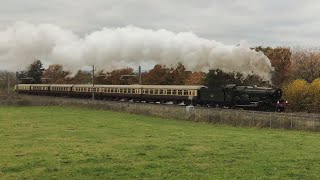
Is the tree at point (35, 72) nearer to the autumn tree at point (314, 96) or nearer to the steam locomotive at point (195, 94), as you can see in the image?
the steam locomotive at point (195, 94)

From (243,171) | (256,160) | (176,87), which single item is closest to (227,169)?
(243,171)

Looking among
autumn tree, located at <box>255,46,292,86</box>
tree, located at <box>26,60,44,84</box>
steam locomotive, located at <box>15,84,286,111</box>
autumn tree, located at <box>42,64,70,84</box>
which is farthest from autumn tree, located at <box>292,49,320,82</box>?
tree, located at <box>26,60,44,84</box>

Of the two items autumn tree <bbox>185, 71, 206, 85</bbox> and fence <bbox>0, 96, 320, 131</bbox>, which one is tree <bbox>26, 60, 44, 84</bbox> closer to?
autumn tree <bbox>185, 71, 206, 85</bbox>

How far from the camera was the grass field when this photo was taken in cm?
1795

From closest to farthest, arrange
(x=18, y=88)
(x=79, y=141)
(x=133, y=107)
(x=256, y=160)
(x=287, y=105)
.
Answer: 1. (x=256, y=160)
2. (x=79, y=141)
3. (x=287, y=105)
4. (x=133, y=107)
5. (x=18, y=88)

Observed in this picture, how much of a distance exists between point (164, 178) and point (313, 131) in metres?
22.7

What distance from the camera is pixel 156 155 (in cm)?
2275

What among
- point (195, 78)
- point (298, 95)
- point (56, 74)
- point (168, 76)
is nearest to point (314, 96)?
point (298, 95)

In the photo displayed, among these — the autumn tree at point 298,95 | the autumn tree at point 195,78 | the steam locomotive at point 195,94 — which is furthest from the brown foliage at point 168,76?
the autumn tree at point 298,95

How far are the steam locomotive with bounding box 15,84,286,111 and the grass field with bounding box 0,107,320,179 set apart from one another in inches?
576

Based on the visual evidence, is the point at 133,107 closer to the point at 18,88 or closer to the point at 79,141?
the point at 79,141

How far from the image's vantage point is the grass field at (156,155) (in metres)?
18.0

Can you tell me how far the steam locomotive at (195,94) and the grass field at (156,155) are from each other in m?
14.6

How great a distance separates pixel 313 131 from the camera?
35875 millimetres
